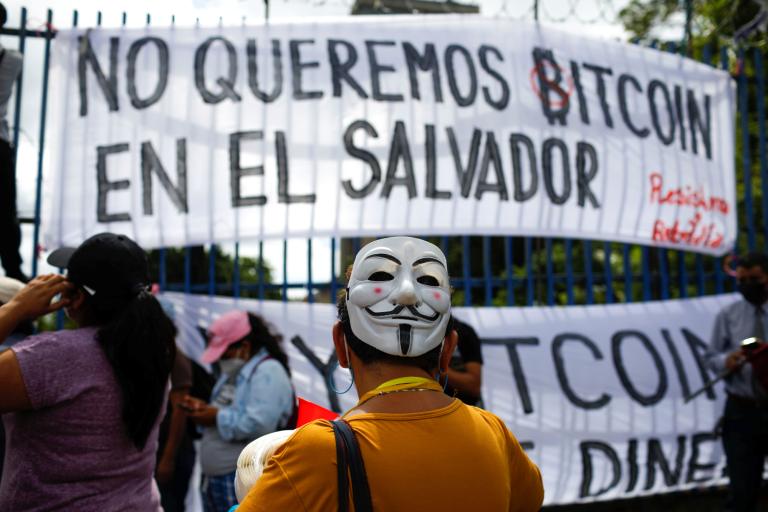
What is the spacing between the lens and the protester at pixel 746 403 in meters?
3.92

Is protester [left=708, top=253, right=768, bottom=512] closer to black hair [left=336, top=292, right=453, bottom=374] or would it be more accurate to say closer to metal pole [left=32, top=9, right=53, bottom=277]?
black hair [left=336, top=292, right=453, bottom=374]

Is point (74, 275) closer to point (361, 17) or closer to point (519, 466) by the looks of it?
point (519, 466)

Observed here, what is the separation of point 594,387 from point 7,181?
3.38 m

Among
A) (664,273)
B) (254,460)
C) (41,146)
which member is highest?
(41,146)

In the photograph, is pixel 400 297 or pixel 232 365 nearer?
pixel 400 297

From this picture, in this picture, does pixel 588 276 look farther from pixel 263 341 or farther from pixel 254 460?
pixel 254 460

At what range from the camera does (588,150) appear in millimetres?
4523

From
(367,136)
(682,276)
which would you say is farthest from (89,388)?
(682,276)

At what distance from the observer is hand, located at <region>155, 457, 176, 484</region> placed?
3344mm

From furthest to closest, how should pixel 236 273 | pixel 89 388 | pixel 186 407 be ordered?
1. pixel 236 273
2. pixel 186 407
3. pixel 89 388

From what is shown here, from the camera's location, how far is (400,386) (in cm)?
127

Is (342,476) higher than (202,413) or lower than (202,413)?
higher

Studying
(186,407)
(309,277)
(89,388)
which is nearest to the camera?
(89,388)

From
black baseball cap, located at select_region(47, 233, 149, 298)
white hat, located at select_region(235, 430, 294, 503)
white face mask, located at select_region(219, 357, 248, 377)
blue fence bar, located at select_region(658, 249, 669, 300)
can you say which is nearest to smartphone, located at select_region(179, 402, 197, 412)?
white face mask, located at select_region(219, 357, 248, 377)
